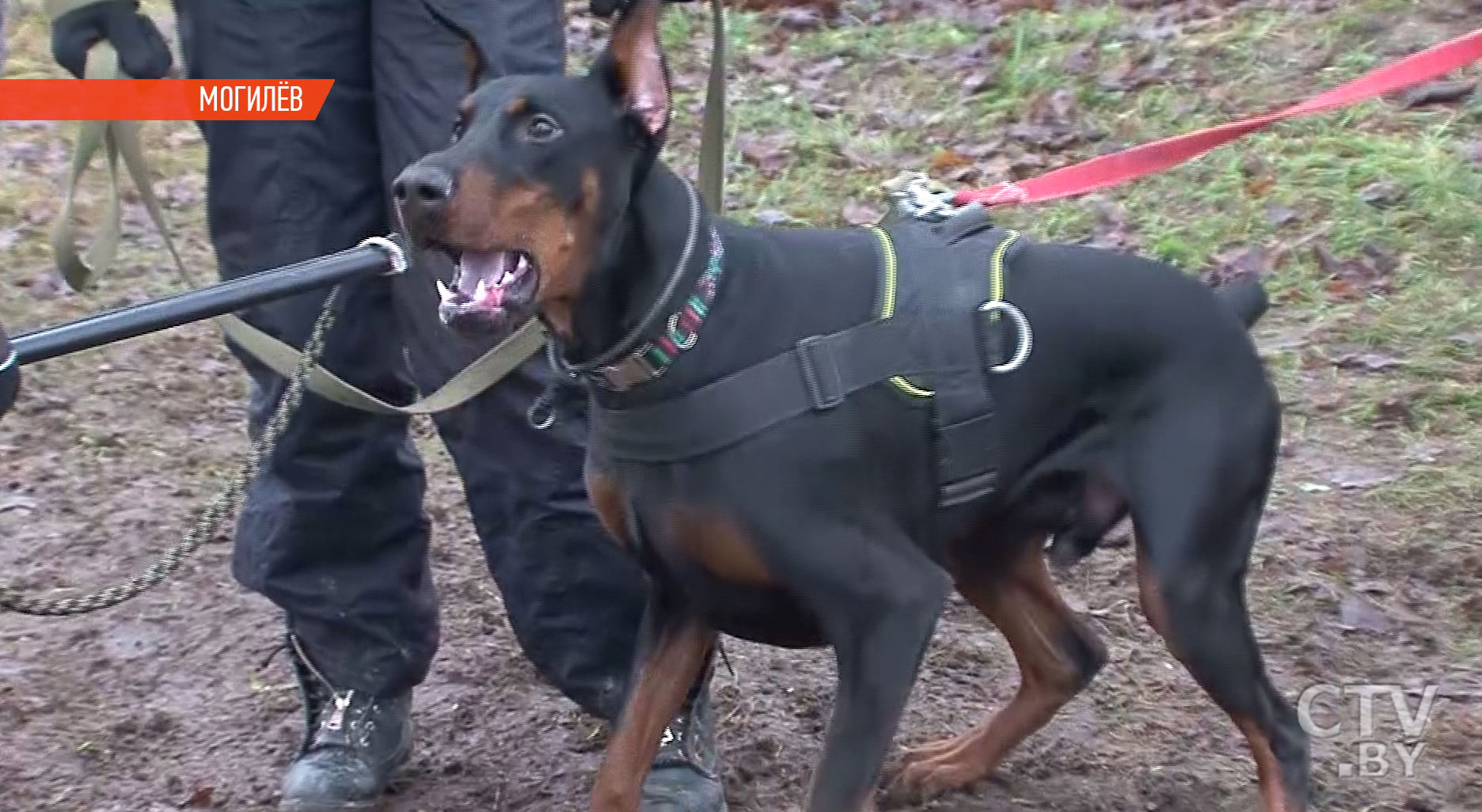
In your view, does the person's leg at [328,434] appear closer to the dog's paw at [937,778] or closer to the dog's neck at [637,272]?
the dog's neck at [637,272]

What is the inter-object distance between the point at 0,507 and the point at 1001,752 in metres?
2.81

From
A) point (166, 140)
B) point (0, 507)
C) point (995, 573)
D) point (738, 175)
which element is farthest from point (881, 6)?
point (995, 573)

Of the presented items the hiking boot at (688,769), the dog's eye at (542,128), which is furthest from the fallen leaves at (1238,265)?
the dog's eye at (542,128)

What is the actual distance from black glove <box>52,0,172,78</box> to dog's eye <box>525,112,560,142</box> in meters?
0.89

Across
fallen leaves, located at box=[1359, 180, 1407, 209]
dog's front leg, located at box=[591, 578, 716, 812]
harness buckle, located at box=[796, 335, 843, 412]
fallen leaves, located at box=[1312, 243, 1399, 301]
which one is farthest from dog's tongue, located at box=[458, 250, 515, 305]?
fallen leaves, located at box=[1359, 180, 1407, 209]

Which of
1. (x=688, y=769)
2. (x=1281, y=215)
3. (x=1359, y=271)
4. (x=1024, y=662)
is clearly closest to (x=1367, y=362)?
(x=1359, y=271)

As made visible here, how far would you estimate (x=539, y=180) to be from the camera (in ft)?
8.91

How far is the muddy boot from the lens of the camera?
359 centimetres

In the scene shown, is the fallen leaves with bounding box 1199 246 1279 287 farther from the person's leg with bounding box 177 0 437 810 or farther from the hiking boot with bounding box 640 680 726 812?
the person's leg with bounding box 177 0 437 810

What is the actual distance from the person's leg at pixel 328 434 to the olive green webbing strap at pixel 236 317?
113 mm

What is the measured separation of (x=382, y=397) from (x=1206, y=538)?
61.8 inches

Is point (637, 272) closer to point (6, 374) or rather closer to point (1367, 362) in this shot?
point (6, 374)

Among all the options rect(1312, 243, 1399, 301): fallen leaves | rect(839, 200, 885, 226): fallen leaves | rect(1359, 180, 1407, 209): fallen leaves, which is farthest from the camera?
rect(839, 200, 885, 226): fallen leaves

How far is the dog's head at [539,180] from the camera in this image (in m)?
2.65
